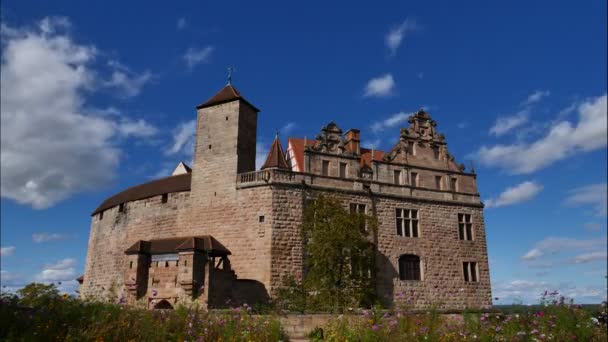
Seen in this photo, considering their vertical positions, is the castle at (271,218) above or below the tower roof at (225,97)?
below

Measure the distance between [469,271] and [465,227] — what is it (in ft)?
8.69

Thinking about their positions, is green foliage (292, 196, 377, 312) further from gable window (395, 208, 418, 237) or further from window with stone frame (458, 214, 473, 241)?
window with stone frame (458, 214, 473, 241)

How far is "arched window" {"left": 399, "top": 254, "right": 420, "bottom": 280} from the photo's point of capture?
26969mm

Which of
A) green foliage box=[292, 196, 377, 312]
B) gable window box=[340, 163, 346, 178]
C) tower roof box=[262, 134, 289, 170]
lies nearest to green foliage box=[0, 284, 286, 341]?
green foliage box=[292, 196, 377, 312]

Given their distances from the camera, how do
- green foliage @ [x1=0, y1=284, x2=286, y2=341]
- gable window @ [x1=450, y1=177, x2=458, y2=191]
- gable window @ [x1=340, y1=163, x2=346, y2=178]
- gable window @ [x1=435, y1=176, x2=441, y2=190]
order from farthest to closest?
gable window @ [x1=450, y1=177, x2=458, y2=191], gable window @ [x1=435, y1=176, x2=441, y2=190], gable window @ [x1=340, y1=163, x2=346, y2=178], green foliage @ [x1=0, y1=284, x2=286, y2=341]

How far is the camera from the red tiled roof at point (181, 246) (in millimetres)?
21594

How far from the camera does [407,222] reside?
92.2 ft

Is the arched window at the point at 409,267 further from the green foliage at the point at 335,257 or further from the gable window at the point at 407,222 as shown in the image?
the green foliage at the point at 335,257

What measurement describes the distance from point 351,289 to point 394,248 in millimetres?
4891

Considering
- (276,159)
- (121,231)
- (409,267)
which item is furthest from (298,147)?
(121,231)

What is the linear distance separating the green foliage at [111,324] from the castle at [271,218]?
9.58 metres

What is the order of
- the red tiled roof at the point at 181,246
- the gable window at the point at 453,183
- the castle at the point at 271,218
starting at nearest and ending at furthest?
the red tiled roof at the point at 181,246 → the castle at the point at 271,218 → the gable window at the point at 453,183

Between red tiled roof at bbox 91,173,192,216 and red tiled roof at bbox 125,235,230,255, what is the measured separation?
422cm

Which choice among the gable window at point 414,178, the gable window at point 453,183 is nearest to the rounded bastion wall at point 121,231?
the gable window at point 414,178
